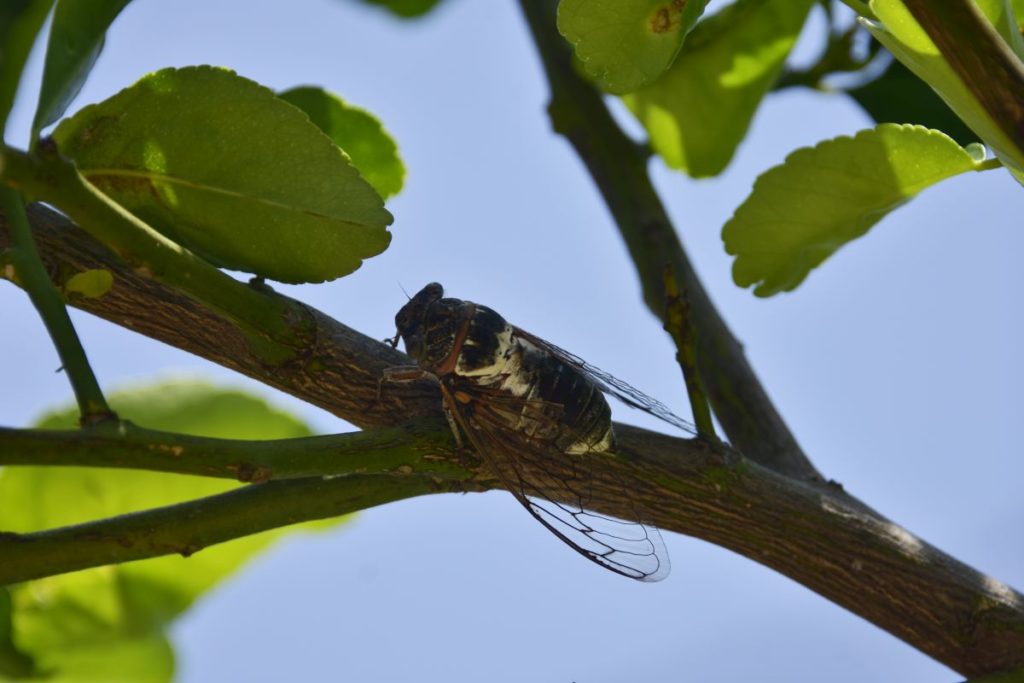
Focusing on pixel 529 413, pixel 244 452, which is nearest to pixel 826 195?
pixel 529 413

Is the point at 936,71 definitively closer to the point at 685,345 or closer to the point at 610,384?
the point at 685,345

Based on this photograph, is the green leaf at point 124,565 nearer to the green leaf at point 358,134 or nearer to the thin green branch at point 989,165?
the green leaf at point 358,134

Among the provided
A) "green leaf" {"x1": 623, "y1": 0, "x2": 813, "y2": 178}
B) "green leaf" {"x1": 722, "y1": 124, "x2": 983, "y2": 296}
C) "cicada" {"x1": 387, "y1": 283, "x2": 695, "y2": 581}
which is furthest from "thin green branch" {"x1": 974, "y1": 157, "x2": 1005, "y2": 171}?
"green leaf" {"x1": 623, "y1": 0, "x2": 813, "y2": 178}

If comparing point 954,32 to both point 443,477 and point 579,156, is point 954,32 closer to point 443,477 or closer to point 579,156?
point 443,477

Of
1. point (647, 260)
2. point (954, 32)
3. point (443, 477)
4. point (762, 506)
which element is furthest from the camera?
point (647, 260)

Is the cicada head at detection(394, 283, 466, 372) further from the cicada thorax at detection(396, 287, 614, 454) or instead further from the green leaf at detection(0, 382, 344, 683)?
the green leaf at detection(0, 382, 344, 683)

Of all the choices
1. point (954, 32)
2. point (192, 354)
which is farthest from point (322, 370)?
point (954, 32)
